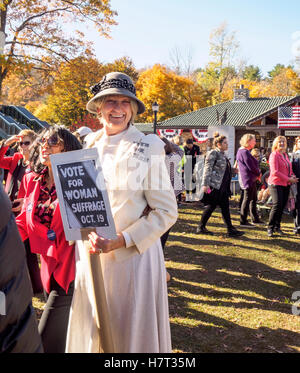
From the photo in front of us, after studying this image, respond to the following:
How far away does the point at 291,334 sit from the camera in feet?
14.0

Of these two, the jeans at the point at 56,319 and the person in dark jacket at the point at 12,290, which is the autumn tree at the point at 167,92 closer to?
the jeans at the point at 56,319

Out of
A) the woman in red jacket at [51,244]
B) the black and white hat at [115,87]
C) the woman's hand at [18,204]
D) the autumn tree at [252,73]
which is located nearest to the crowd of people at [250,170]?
the woman's hand at [18,204]

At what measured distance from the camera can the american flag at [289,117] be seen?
93.8 ft

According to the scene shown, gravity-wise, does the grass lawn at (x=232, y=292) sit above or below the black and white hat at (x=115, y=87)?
below

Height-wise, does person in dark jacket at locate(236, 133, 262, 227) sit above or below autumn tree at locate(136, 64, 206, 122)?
below

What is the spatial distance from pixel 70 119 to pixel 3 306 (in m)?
40.8

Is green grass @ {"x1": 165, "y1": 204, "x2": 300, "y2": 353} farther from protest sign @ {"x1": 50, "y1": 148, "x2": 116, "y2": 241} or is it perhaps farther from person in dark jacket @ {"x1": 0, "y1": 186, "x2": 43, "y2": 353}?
person in dark jacket @ {"x1": 0, "y1": 186, "x2": 43, "y2": 353}

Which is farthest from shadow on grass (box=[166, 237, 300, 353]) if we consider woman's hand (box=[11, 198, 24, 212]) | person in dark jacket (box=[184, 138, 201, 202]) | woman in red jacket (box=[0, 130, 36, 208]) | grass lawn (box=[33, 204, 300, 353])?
person in dark jacket (box=[184, 138, 201, 202])

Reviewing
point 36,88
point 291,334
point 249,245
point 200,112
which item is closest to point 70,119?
point 200,112

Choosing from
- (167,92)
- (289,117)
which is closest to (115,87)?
(289,117)

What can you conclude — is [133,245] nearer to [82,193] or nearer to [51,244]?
[82,193]

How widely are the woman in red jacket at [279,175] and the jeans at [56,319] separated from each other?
6.28 metres

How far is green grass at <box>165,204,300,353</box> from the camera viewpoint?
13.5 feet

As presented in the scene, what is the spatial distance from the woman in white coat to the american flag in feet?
91.9
